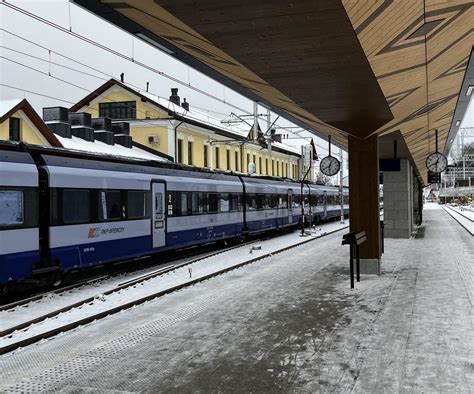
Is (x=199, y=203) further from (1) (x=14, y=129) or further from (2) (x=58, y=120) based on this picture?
(2) (x=58, y=120)

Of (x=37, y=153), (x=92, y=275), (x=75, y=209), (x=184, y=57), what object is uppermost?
(x=184, y=57)

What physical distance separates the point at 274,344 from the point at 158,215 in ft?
27.9

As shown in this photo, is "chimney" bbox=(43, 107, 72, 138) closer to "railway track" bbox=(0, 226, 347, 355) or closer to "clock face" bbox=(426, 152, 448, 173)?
"railway track" bbox=(0, 226, 347, 355)

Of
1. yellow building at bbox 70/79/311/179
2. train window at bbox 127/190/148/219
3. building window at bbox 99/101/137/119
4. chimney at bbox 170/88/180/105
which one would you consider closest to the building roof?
yellow building at bbox 70/79/311/179

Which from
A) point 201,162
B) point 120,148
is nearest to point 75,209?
point 120,148

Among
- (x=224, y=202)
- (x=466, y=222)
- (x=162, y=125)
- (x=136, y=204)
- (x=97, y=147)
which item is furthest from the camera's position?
(x=162, y=125)

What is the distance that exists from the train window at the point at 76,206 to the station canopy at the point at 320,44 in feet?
13.6

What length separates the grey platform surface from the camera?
16.0 ft

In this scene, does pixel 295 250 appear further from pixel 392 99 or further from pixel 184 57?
pixel 184 57

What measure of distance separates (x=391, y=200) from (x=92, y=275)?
12.0 metres

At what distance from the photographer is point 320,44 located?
5129 millimetres

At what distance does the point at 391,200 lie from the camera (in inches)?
799

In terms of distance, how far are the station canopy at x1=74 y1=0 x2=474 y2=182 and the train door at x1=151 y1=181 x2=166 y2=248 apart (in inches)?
224

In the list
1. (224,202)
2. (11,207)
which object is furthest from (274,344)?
(224,202)
